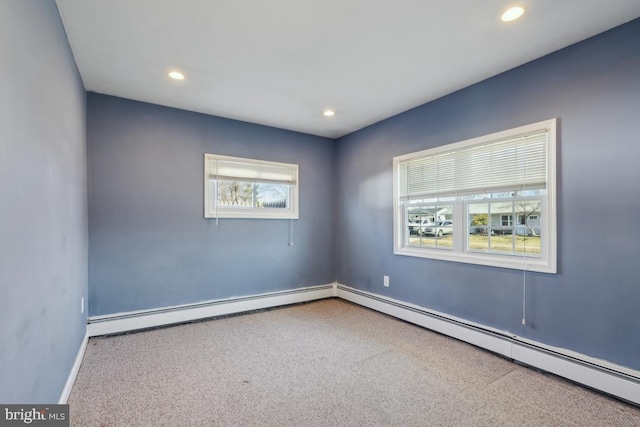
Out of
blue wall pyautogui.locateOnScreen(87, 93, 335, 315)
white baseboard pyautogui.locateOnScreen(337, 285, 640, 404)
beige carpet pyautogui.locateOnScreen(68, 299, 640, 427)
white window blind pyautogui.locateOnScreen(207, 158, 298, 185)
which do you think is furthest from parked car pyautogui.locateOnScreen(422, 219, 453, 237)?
white window blind pyautogui.locateOnScreen(207, 158, 298, 185)

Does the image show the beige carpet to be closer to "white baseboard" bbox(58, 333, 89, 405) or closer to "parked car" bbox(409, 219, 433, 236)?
"white baseboard" bbox(58, 333, 89, 405)

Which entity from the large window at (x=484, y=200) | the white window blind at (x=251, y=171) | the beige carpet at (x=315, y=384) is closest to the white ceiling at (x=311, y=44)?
the large window at (x=484, y=200)

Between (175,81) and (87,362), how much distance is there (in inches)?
100

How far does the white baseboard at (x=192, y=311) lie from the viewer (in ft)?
10.1

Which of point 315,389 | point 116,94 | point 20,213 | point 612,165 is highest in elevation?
point 116,94

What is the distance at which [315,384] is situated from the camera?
2.19 m

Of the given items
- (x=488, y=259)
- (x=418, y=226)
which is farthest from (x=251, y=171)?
(x=488, y=259)

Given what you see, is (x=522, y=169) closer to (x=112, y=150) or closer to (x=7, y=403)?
(x=7, y=403)

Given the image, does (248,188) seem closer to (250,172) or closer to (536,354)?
(250,172)

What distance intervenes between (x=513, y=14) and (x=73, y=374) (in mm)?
3880

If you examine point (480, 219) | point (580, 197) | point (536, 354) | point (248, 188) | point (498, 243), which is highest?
point (248, 188)

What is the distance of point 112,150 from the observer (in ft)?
10.4

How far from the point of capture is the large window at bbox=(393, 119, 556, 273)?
8.04ft

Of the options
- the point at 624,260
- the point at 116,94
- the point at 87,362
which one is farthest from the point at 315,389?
the point at 116,94
